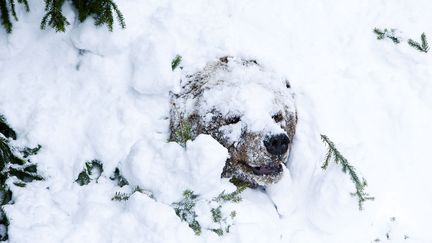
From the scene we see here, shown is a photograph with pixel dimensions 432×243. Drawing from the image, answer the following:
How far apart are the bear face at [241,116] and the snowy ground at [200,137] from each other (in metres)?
0.18

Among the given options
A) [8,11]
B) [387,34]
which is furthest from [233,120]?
[387,34]

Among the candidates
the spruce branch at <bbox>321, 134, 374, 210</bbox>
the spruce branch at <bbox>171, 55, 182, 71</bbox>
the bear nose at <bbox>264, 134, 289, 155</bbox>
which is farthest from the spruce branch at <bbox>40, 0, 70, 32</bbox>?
the spruce branch at <bbox>321, 134, 374, 210</bbox>

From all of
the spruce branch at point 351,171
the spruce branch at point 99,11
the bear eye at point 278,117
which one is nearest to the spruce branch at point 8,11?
the spruce branch at point 99,11

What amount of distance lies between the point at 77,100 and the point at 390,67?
13.0 feet

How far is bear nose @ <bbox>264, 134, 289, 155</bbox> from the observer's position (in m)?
4.41

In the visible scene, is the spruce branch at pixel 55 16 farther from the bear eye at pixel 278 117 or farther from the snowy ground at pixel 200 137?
the bear eye at pixel 278 117

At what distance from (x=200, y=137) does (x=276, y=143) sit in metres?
0.78

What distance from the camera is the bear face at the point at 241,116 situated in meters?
4.50

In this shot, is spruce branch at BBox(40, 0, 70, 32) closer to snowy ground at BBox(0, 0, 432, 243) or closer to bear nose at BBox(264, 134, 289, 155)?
snowy ground at BBox(0, 0, 432, 243)

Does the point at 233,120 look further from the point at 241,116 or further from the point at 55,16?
the point at 55,16

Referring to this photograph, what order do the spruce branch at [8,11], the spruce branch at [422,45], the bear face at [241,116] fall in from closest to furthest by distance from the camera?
the spruce branch at [8,11] → the bear face at [241,116] → the spruce branch at [422,45]

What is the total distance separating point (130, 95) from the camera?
4.66 metres

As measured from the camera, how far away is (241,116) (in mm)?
4582

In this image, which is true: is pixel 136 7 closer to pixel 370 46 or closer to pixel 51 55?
pixel 51 55
